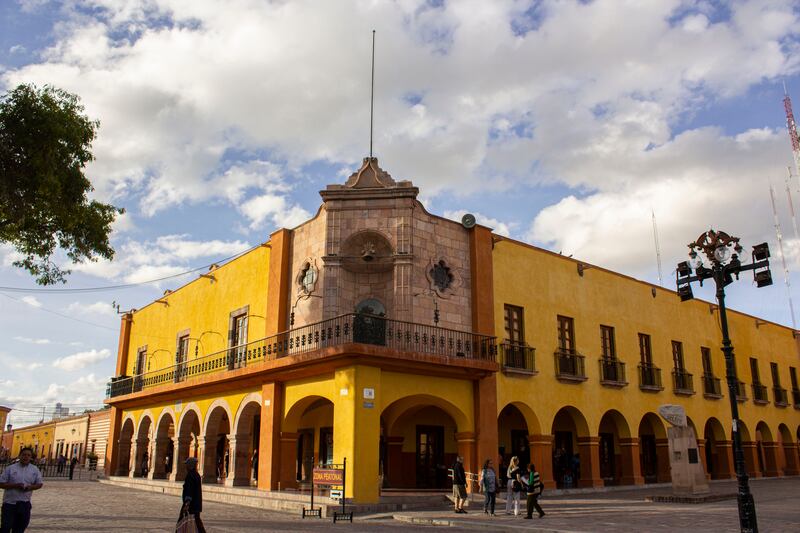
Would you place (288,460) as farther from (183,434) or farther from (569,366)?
(569,366)

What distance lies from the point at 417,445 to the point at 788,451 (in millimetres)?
22644

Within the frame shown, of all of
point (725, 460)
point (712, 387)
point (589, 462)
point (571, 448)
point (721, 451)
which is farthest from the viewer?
point (721, 451)

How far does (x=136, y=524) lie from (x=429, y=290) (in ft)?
31.1

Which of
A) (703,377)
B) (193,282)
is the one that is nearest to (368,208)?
(193,282)

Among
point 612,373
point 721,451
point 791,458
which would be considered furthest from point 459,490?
point 791,458

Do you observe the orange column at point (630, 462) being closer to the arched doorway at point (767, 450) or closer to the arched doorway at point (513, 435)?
the arched doorway at point (513, 435)

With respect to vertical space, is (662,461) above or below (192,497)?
above

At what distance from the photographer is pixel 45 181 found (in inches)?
534

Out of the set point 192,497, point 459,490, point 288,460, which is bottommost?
point 459,490

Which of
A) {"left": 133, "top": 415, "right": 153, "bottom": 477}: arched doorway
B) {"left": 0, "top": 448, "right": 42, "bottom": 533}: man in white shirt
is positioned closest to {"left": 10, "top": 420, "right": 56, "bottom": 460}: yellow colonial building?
{"left": 133, "top": 415, "right": 153, "bottom": 477}: arched doorway

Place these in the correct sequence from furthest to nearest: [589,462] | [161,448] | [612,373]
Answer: [161,448]
[612,373]
[589,462]

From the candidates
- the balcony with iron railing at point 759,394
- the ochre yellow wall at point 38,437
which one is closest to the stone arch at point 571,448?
the balcony with iron railing at point 759,394

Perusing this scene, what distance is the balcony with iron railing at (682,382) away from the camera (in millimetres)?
26078

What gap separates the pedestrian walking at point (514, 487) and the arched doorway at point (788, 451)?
22.9 meters
